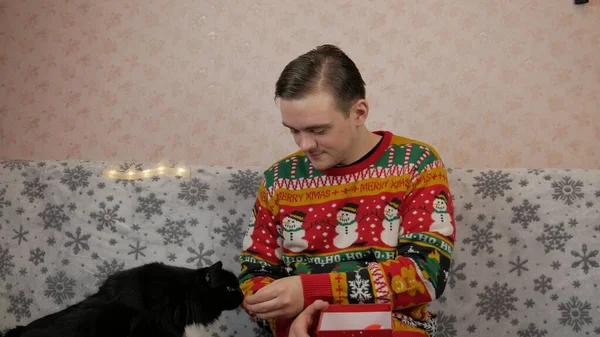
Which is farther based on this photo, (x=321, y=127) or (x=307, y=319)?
(x=321, y=127)

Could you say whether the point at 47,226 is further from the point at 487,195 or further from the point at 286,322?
the point at 487,195

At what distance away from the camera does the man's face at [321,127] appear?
1387 mm

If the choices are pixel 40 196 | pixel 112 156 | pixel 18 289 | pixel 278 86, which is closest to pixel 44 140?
pixel 112 156

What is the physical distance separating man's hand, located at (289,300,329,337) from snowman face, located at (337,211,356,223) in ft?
0.88

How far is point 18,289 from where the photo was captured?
1.96 m

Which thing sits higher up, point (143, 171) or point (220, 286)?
point (143, 171)

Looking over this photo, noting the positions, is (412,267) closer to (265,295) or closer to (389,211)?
(389,211)

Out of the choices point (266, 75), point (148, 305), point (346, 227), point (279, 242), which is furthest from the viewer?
point (266, 75)

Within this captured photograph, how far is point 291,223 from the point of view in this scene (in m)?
1.54

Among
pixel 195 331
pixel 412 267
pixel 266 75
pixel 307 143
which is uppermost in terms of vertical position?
pixel 266 75

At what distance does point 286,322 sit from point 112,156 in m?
1.19

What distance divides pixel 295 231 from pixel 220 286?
224 millimetres

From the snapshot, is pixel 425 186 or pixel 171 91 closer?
pixel 425 186

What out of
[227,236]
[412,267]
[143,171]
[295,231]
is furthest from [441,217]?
[143,171]
